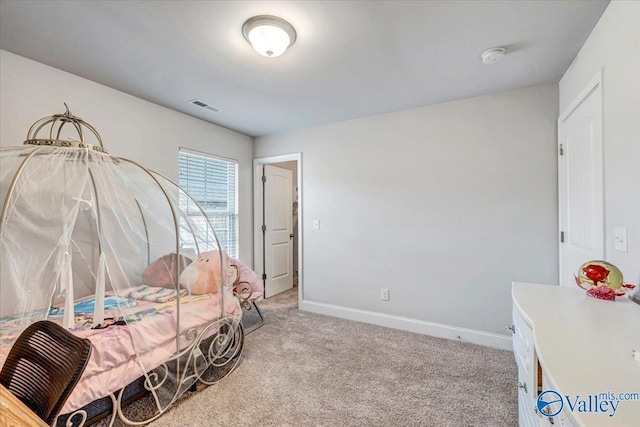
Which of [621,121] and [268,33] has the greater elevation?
[268,33]

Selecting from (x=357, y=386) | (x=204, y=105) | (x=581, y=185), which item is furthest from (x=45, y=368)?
(x=581, y=185)

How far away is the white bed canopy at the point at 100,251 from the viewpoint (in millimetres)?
1573

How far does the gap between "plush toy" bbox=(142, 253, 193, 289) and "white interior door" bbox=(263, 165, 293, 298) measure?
2.28 metres

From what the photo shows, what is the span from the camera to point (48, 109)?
2.19 m

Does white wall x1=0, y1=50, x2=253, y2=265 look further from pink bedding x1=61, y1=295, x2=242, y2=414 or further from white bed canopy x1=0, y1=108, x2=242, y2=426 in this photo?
pink bedding x1=61, y1=295, x2=242, y2=414

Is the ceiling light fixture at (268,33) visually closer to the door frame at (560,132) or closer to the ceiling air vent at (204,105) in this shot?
the ceiling air vent at (204,105)

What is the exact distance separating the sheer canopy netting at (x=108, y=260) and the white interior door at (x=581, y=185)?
2.65m

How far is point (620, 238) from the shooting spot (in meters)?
1.41

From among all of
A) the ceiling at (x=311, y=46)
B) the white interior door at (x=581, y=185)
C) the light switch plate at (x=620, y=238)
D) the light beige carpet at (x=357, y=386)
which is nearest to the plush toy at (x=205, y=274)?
the light beige carpet at (x=357, y=386)

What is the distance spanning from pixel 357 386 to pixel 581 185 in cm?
222

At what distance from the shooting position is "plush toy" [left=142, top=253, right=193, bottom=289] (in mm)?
1994

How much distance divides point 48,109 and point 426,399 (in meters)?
3.67

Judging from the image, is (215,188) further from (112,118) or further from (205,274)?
(205,274)

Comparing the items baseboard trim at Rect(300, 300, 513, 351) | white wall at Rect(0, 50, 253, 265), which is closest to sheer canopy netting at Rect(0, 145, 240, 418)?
white wall at Rect(0, 50, 253, 265)
